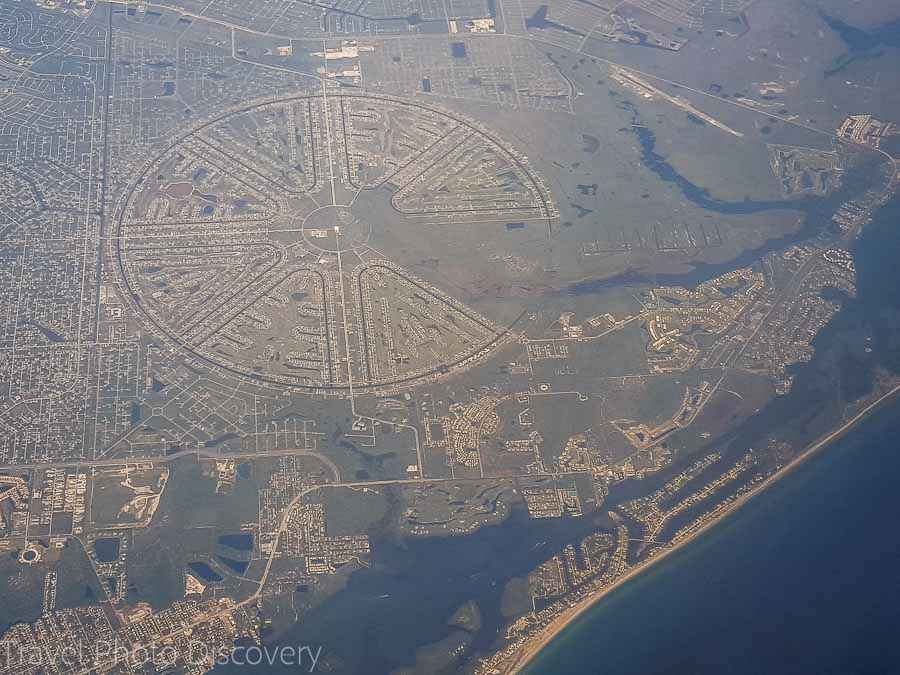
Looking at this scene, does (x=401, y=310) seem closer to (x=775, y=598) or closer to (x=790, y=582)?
(x=775, y=598)

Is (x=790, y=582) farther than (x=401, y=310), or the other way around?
(x=401, y=310)

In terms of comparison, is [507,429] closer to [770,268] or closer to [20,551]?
[770,268]

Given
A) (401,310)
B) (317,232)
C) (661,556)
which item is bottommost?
(661,556)

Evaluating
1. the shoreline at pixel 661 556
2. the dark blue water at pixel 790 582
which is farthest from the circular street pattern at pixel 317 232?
the dark blue water at pixel 790 582

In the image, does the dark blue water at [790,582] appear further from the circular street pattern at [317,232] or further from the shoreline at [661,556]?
the circular street pattern at [317,232]

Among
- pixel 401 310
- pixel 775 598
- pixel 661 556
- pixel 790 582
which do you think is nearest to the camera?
pixel 775 598

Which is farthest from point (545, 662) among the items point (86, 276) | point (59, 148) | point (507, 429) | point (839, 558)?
point (59, 148)

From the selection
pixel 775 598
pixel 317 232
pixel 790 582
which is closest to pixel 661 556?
pixel 775 598

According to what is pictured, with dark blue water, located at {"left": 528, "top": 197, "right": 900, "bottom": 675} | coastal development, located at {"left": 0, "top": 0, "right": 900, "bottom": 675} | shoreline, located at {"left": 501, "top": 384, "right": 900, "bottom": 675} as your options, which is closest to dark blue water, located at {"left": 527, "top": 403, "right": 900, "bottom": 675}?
dark blue water, located at {"left": 528, "top": 197, "right": 900, "bottom": 675}
